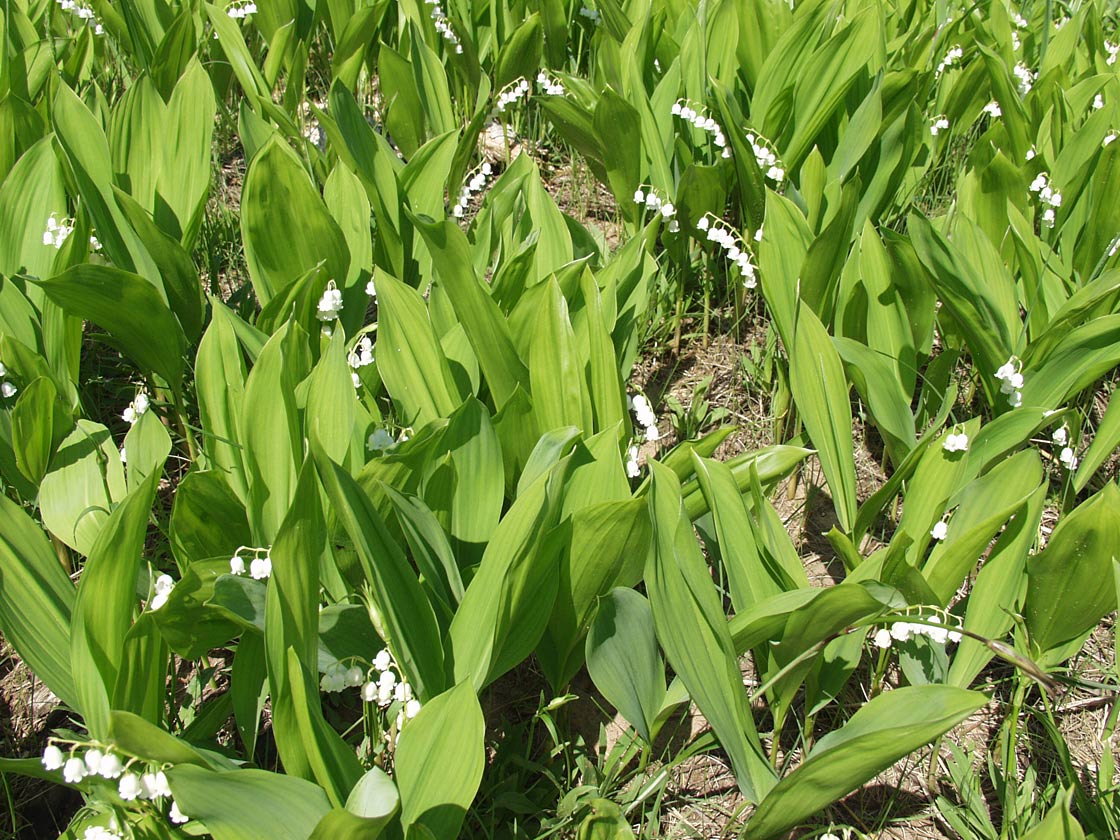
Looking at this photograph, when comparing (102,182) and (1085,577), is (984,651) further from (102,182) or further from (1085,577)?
(102,182)

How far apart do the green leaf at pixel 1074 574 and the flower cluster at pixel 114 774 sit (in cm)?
127

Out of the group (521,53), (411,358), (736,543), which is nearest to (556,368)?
(411,358)

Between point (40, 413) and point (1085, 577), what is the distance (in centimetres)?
174

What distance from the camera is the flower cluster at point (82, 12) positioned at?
Result: 2877 millimetres

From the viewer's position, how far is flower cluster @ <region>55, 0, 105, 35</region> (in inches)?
113

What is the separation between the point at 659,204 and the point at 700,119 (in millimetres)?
213

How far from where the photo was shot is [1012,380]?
1953 millimetres

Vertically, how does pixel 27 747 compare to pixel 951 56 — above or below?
below

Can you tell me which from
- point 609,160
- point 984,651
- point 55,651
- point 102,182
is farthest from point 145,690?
point 609,160

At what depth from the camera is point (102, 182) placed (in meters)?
1.98

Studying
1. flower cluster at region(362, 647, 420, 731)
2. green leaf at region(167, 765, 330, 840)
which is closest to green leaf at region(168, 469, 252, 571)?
flower cluster at region(362, 647, 420, 731)

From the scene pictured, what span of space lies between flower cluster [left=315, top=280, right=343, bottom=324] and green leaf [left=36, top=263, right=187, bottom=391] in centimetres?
30

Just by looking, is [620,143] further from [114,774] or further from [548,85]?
[114,774]

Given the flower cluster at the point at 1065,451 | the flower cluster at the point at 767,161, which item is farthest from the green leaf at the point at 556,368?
the flower cluster at the point at 1065,451
